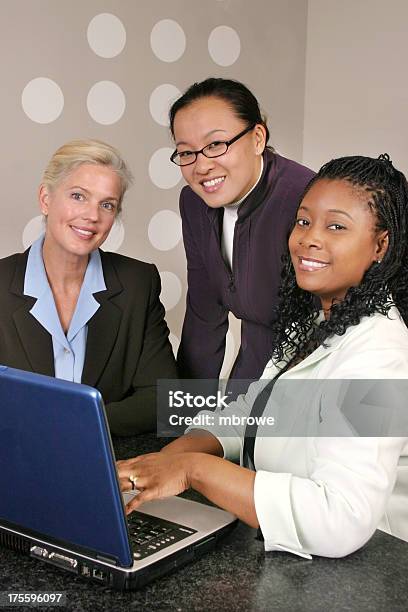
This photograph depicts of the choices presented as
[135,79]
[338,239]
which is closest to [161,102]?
[135,79]

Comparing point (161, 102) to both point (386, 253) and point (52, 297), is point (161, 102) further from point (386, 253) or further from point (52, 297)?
point (386, 253)

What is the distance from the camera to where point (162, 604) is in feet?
3.02

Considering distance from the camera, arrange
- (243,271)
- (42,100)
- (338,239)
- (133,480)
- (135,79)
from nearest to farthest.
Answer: (133,480) < (338,239) < (243,271) < (42,100) < (135,79)

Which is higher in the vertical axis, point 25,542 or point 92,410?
point 92,410

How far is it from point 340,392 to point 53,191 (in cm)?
114

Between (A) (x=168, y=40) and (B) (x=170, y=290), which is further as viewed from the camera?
(B) (x=170, y=290)

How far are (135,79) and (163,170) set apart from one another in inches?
16.8

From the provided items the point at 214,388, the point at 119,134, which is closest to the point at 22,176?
the point at 119,134

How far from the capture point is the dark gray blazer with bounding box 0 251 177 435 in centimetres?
196

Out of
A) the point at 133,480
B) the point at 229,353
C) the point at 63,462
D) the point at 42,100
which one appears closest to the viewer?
the point at 63,462

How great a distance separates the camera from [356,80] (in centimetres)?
384

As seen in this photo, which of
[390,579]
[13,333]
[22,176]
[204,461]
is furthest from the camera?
[22,176]

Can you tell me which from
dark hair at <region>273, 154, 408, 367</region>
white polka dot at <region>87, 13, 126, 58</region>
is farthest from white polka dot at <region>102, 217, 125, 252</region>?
dark hair at <region>273, 154, 408, 367</region>

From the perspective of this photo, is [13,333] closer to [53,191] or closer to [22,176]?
[53,191]
